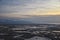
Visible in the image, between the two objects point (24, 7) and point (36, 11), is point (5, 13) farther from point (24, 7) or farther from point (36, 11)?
point (36, 11)

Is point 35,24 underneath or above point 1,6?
underneath

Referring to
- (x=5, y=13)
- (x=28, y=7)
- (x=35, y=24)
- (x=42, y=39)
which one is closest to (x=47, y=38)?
(x=42, y=39)

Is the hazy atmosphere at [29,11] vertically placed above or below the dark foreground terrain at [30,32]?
above

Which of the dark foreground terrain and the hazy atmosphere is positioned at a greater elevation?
the hazy atmosphere

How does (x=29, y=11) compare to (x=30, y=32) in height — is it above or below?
above

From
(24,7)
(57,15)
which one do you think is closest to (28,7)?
(24,7)

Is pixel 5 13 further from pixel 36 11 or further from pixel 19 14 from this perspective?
pixel 36 11

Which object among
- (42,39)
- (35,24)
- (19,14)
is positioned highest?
(19,14)
